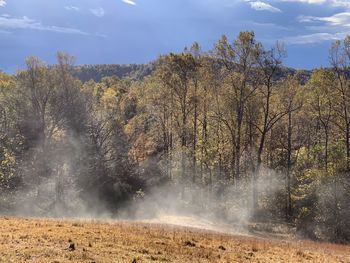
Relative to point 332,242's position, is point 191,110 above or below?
above

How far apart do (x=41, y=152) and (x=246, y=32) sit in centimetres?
2416

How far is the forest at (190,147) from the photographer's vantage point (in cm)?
4025

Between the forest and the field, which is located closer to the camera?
the field

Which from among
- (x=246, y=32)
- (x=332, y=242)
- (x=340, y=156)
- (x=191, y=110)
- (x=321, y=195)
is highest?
(x=246, y=32)

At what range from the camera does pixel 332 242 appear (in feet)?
107

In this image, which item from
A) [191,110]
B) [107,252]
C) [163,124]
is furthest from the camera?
[163,124]

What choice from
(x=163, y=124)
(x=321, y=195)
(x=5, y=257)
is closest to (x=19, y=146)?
(x=163, y=124)

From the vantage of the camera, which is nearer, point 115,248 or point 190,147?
point 115,248

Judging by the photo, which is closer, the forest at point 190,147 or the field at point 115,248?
the field at point 115,248

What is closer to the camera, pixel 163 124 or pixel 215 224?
pixel 215 224

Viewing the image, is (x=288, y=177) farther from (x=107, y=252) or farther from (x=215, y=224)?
(x=107, y=252)

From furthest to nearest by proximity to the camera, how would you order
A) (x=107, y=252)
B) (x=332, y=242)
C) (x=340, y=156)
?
(x=340, y=156) < (x=332, y=242) < (x=107, y=252)

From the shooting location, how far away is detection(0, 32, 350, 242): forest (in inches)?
1585

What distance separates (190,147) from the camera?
49.6 metres
